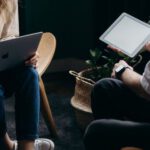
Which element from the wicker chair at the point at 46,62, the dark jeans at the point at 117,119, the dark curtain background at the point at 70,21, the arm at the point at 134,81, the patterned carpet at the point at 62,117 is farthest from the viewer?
the dark curtain background at the point at 70,21

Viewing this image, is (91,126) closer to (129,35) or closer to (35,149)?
(129,35)

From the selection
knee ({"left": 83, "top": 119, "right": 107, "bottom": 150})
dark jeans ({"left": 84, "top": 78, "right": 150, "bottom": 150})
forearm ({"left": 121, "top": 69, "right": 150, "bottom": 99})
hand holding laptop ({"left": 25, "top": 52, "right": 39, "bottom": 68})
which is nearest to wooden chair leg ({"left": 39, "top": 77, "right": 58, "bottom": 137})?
hand holding laptop ({"left": 25, "top": 52, "right": 39, "bottom": 68})

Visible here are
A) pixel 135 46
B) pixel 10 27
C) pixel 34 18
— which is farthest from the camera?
pixel 34 18

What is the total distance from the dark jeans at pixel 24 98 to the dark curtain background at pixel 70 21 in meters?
1.28

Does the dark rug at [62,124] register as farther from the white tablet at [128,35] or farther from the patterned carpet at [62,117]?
the white tablet at [128,35]

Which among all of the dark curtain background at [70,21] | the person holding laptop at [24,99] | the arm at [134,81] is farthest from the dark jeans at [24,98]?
the dark curtain background at [70,21]

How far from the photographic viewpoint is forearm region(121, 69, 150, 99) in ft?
4.73

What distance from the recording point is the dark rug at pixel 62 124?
2211 millimetres

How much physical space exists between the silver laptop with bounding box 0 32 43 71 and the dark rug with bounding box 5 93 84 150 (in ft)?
1.99

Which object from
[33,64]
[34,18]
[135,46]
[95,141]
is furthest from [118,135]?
[34,18]

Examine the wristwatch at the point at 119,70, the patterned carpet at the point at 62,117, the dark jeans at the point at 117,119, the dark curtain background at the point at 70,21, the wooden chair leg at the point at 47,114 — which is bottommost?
the patterned carpet at the point at 62,117

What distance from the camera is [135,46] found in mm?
1606

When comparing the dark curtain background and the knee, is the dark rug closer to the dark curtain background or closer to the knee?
the dark curtain background

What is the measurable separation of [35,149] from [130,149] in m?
0.55
